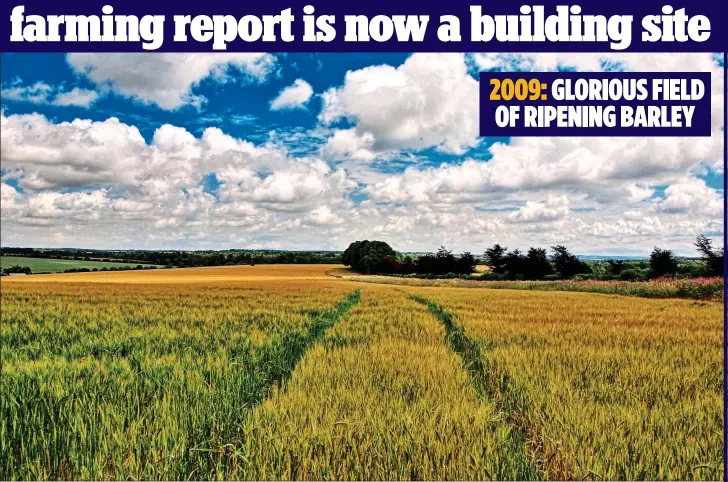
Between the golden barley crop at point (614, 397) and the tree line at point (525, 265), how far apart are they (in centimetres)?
4011

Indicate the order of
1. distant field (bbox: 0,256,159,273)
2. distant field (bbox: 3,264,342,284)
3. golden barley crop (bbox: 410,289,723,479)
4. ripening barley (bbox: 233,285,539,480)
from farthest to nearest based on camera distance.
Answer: distant field (bbox: 0,256,159,273), distant field (bbox: 3,264,342,284), golden barley crop (bbox: 410,289,723,479), ripening barley (bbox: 233,285,539,480)

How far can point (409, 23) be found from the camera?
220 inches

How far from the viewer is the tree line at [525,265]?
47.9m

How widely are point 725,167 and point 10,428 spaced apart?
267 inches

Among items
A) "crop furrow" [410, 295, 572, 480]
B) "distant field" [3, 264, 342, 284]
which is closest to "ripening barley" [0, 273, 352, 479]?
"crop furrow" [410, 295, 572, 480]

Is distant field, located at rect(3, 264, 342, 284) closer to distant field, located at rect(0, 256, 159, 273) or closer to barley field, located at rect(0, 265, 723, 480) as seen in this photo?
distant field, located at rect(0, 256, 159, 273)

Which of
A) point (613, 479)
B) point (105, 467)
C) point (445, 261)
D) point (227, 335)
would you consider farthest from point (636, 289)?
point (445, 261)

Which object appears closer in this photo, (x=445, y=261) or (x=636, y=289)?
(x=636, y=289)

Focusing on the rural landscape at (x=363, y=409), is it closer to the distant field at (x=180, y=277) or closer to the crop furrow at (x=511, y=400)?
the crop furrow at (x=511, y=400)

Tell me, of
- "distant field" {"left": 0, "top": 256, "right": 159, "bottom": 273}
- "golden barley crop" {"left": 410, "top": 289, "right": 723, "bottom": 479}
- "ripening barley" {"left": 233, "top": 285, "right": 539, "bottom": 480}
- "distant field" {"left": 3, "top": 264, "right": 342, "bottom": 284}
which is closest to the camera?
"ripening barley" {"left": 233, "top": 285, "right": 539, "bottom": 480}

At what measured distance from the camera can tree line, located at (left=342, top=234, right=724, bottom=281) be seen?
4791cm

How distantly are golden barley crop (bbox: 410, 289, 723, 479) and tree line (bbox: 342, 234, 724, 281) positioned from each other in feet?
132

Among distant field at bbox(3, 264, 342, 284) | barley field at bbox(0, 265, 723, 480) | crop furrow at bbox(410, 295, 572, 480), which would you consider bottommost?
distant field at bbox(3, 264, 342, 284)

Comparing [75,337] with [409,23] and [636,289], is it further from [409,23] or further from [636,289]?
[636,289]
